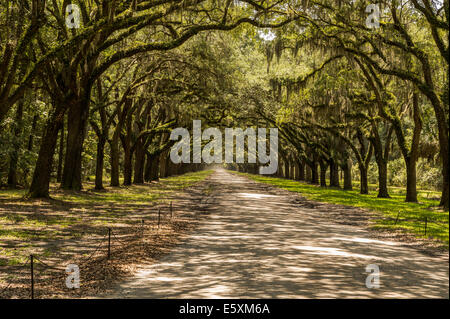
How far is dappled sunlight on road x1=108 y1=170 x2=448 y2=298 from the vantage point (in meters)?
5.57

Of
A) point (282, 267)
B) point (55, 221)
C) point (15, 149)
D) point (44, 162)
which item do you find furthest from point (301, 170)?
point (282, 267)

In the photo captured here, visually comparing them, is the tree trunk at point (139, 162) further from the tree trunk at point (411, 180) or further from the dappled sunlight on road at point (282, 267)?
the dappled sunlight on road at point (282, 267)

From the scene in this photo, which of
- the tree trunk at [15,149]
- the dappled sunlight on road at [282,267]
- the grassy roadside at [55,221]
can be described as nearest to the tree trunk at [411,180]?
the dappled sunlight on road at [282,267]

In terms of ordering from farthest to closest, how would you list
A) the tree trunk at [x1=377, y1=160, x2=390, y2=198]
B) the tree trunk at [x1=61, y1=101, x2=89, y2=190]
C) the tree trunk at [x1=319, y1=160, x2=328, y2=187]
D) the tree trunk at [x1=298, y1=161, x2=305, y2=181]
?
the tree trunk at [x1=298, y1=161, x2=305, y2=181] < the tree trunk at [x1=319, y1=160, x2=328, y2=187] < the tree trunk at [x1=377, y1=160, x2=390, y2=198] < the tree trunk at [x1=61, y1=101, x2=89, y2=190]

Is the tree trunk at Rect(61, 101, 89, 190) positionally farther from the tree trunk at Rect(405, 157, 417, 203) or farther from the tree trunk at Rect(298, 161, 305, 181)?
the tree trunk at Rect(298, 161, 305, 181)

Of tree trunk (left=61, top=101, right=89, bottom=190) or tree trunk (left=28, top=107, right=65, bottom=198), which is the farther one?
tree trunk (left=61, top=101, right=89, bottom=190)

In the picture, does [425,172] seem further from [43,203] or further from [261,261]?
[261,261]

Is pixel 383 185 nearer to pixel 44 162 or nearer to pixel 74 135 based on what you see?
pixel 74 135

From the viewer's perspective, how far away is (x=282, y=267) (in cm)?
723

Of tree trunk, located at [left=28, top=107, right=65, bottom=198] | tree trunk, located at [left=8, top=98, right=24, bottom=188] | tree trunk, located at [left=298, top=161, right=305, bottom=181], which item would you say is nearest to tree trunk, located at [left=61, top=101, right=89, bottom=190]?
tree trunk, located at [left=28, top=107, right=65, bottom=198]

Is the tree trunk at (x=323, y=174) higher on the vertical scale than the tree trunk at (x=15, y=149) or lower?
lower

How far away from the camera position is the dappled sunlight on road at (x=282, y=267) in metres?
5.57
